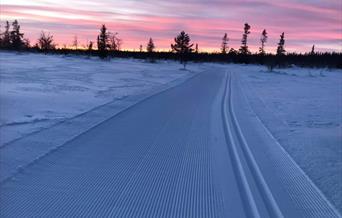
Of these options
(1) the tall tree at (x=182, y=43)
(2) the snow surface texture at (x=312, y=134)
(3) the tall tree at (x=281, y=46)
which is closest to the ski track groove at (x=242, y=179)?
(2) the snow surface texture at (x=312, y=134)

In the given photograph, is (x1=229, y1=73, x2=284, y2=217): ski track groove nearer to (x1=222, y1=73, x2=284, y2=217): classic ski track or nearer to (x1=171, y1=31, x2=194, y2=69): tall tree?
(x1=222, y1=73, x2=284, y2=217): classic ski track

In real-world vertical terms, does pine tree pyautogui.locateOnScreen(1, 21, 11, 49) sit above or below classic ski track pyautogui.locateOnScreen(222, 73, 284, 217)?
below

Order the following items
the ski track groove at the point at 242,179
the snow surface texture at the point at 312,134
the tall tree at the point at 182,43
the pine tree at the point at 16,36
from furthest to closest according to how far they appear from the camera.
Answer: the pine tree at the point at 16,36 < the tall tree at the point at 182,43 < the snow surface texture at the point at 312,134 < the ski track groove at the point at 242,179

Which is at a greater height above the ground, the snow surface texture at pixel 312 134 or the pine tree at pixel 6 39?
the snow surface texture at pixel 312 134

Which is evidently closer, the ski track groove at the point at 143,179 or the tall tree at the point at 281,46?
the ski track groove at the point at 143,179

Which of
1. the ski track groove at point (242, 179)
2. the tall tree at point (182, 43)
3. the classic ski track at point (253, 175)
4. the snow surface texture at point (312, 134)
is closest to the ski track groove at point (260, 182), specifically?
the classic ski track at point (253, 175)

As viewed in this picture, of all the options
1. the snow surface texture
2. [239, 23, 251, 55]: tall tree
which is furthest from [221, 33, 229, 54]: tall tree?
the snow surface texture

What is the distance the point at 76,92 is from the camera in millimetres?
17125

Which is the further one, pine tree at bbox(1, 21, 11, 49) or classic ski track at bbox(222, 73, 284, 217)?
pine tree at bbox(1, 21, 11, 49)

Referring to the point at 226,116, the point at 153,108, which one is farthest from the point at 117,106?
the point at 226,116

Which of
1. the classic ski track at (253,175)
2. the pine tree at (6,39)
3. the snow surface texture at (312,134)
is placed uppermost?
the classic ski track at (253,175)

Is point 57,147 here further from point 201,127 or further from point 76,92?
point 76,92

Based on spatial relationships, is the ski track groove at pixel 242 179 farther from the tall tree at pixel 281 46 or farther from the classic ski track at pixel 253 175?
the tall tree at pixel 281 46

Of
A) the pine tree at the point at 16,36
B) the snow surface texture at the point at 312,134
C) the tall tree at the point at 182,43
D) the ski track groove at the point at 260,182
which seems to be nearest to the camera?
the ski track groove at the point at 260,182
